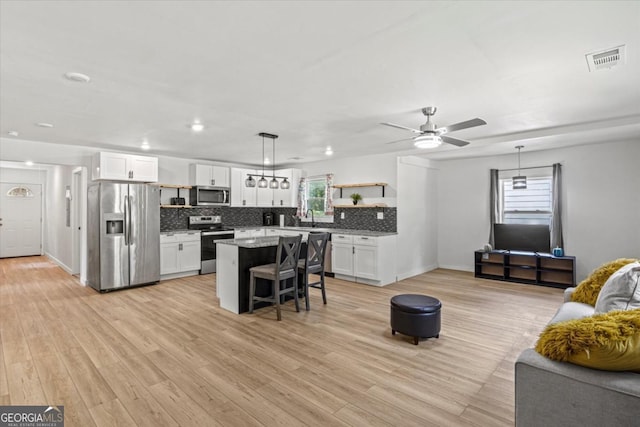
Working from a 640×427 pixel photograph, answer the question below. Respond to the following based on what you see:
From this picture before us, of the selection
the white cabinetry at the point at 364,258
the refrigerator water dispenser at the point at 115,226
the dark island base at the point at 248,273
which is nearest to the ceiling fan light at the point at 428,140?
the white cabinetry at the point at 364,258

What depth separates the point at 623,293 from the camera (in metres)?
2.21

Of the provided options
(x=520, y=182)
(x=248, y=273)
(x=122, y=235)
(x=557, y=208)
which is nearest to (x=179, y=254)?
(x=122, y=235)

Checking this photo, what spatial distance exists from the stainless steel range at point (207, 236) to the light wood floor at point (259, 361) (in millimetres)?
1817

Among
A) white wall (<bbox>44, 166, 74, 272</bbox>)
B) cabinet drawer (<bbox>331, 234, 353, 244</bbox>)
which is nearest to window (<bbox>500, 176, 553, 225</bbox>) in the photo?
cabinet drawer (<bbox>331, 234, 353, 244</bbox>)

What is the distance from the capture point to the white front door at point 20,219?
8791mm

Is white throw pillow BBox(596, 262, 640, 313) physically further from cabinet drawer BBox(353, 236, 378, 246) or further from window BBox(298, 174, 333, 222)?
window BBox(298, 174, 333, 222)

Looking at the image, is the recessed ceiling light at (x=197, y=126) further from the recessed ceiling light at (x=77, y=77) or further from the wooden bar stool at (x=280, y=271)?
the wooden bar stool at (x=280, y=271)

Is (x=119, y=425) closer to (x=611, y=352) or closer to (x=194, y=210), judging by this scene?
(x=611, y=352)

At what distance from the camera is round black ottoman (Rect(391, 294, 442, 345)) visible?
326 centimetres

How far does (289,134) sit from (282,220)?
3882 millimetres

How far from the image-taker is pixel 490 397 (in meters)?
2.38

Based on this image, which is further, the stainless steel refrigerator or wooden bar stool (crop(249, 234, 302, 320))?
the stainless steel refrigerator

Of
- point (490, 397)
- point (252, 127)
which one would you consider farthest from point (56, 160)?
point (490, 397)

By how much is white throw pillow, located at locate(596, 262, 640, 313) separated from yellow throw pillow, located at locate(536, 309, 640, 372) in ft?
2.10
